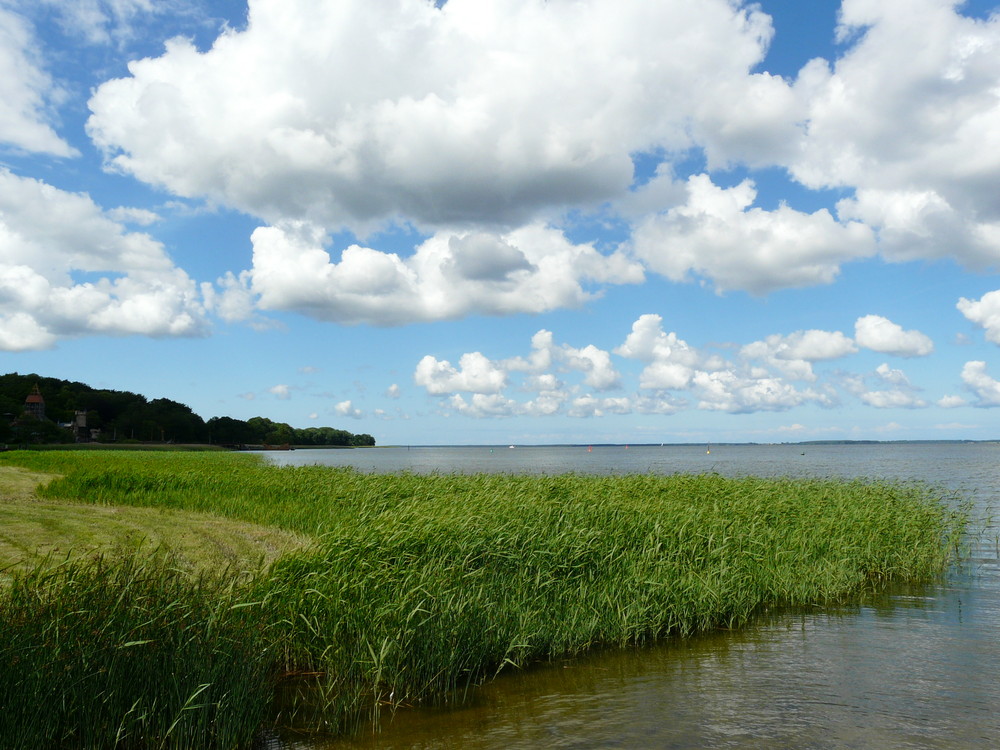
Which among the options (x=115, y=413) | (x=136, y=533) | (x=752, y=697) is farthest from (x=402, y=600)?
(x=115, y=413)

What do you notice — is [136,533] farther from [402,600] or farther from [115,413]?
[115,413]

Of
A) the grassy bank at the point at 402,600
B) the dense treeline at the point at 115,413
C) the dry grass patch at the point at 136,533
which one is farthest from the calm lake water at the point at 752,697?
the dense treeline at the point at 115,413

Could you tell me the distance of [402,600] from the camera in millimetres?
9328

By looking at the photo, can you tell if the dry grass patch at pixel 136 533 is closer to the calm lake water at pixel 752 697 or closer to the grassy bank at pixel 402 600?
the grassy bank at pixel 402 600

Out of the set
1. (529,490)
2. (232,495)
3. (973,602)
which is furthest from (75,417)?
(973,602)

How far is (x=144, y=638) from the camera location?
728cm

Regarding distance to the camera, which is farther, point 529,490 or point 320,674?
point 529,490

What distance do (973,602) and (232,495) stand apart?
909 inches

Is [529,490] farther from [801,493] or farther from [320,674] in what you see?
[320,674]

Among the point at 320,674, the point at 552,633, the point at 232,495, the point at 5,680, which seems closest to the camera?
the point at 5,680

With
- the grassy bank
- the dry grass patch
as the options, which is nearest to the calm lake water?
the grassy bank

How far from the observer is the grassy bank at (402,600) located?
6934 millimetres

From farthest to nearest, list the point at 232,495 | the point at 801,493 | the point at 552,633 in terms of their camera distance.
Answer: the point at 232,495
the point at 801,493
the point at 552,633

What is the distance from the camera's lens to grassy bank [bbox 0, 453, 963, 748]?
693 cm
